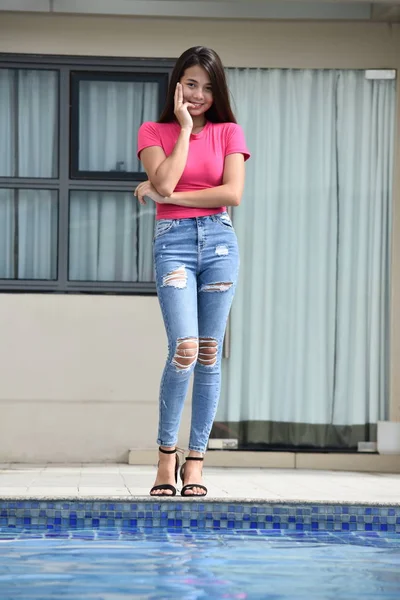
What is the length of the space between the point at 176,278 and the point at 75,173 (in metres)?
2.25

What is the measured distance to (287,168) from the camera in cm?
607

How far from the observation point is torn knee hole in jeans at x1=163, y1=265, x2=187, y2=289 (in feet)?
12.8

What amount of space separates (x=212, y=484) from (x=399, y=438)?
5.19ft

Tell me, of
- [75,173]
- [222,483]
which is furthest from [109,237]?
[222,483]

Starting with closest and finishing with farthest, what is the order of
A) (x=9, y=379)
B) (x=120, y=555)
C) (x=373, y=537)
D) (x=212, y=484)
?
(x=120, y=555), (x=373, y=537), (x=212, y=484), (x=9, y=379)

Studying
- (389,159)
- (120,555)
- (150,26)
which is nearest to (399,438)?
(389,159)

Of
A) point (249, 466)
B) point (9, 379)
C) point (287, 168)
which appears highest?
point (287, 168)

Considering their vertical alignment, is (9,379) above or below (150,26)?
below

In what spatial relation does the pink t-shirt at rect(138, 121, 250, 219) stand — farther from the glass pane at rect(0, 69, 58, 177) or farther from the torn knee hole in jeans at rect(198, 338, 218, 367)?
the glass pane at rect(0, 69, 58, 177)

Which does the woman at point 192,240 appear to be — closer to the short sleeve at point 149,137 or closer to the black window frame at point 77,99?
the short sleeve at point 149,137

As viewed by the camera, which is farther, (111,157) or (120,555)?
(111,157)

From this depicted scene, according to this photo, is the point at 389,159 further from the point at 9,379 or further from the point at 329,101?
the point at 9,379

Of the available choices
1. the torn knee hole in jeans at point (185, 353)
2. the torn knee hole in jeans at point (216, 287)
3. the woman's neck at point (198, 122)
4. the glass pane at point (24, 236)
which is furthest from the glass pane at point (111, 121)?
the torn knee hole in jeans at point (185, 353)

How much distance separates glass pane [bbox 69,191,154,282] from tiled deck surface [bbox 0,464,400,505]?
1041mm
